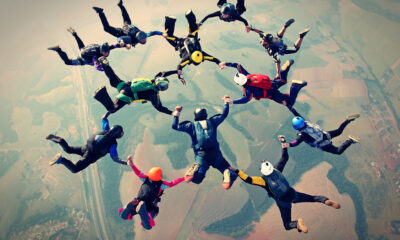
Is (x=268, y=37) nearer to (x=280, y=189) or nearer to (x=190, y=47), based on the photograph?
(x=190, y=47)

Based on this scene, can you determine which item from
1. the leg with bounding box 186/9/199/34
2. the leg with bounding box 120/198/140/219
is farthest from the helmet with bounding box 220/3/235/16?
the leg with bounding box 120/198/140/219

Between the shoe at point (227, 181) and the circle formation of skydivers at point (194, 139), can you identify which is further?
the circle formation of skydivers at point (194, 139)

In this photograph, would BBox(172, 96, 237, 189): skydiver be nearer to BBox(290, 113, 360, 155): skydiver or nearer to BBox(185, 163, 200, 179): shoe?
BBox(185, 163, 200, 179): shoe

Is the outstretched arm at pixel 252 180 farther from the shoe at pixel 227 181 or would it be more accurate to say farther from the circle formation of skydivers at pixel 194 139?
the shoe at pixel 227 181

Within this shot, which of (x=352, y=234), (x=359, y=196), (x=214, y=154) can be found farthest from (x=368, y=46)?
(x=214, y=154)

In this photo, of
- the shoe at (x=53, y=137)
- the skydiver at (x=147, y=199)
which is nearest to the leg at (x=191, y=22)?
the skydiver at (x=147, y=199)

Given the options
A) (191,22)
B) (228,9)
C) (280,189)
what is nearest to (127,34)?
(191,22)

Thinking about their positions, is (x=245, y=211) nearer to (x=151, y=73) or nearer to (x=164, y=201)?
(x=164, y=201)

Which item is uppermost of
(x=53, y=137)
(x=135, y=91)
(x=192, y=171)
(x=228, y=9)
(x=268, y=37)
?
(x=228, y=9)
